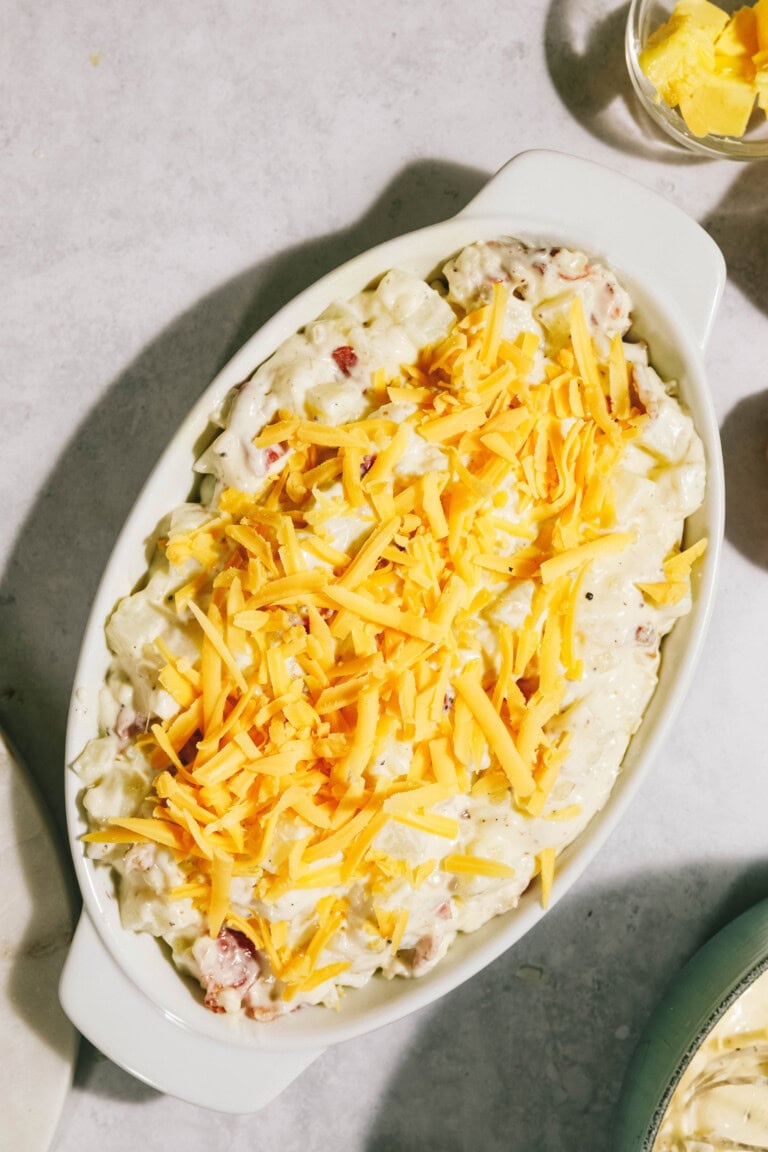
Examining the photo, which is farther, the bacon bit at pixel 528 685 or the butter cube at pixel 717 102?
the butter cube at pixel 717 102

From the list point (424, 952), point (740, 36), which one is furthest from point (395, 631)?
point (740, 36)

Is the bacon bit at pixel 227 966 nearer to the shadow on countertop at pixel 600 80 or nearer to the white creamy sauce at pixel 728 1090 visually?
the white creamy sauce at pixel 728 1090

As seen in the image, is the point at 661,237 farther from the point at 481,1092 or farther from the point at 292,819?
the point at 481,1092

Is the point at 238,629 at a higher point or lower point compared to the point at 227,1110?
higher

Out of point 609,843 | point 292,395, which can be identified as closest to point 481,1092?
point 609,843

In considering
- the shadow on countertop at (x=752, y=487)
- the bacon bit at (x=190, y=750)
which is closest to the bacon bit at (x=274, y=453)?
the bacon bit at (x=190, y=750)

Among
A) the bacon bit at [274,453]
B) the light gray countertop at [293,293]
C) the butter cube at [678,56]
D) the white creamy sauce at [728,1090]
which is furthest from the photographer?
the light gray countertop at [293,293]

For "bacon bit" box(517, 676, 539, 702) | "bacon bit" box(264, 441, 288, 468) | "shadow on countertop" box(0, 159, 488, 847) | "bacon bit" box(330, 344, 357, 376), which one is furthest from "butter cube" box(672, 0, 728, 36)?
"bacon bit" box(517, 676, 539, 702)

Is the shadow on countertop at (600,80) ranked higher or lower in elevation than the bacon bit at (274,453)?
higher
